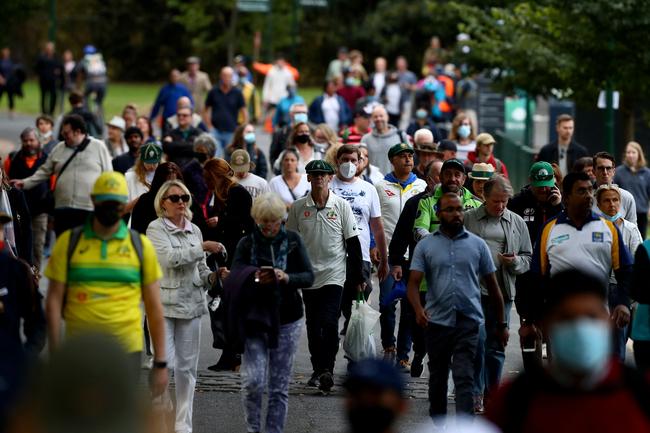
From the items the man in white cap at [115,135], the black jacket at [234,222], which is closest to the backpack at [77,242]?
the black jacket at [234,222]

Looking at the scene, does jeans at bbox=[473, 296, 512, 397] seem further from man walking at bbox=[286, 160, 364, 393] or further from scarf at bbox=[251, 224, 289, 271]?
scarf at bbox=[251, 224, 289, 271]

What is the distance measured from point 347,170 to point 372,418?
792 cm

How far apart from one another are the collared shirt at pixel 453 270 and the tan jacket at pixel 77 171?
6.56 meters

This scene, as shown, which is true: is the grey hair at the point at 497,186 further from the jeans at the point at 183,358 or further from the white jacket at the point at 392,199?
the white jacket at the point at 392,199

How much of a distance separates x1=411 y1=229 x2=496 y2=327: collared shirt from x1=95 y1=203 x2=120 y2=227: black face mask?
2363mm

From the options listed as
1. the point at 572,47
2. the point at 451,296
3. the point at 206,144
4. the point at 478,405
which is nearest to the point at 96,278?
the point at 451,296

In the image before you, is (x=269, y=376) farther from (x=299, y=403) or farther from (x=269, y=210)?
(x=299, y=403)

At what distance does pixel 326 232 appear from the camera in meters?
12.0

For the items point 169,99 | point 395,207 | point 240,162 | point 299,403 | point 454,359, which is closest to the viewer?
point 454,359

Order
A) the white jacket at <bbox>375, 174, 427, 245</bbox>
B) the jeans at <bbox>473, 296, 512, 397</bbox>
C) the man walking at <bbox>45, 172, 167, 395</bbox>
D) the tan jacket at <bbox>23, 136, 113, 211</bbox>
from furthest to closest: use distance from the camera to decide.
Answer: the tan jacket at <bbox>23, 136, 113, 211</bbox> → the white jacket at <bbox>375, 174, 427, 245</bbox> → the jeans at <bbox>473, 296, 512, 397</bbox> → the man walking at <bbox>45, 172, 167, 395</bbox>

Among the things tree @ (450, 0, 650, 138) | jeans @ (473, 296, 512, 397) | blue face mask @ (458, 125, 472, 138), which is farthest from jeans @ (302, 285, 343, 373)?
tree @ (450, 0, 650, 138)

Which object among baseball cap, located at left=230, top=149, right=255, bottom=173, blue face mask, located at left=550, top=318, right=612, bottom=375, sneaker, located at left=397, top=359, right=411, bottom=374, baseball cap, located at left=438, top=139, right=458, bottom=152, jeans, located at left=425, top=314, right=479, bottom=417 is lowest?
sneaker, located at left=397, top=359, right=411, bottom=374

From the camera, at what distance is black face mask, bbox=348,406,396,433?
5293 mm

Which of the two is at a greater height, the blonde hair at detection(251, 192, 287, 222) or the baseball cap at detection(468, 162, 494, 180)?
the blonde hair at detection(251, 192, 287, 222)
